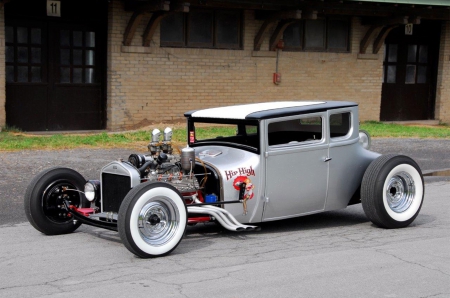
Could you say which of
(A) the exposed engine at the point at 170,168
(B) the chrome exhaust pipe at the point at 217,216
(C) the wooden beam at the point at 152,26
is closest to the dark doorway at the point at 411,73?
(C) the wooden beam at the point at 152,26

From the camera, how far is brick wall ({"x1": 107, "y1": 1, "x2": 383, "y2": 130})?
16922 mm

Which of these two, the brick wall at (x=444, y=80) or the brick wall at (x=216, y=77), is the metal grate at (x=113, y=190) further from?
the brick wall at (x=444, y=80)

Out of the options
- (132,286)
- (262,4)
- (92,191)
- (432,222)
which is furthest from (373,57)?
(132,286)

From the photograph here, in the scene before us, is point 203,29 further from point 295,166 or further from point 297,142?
point 295,166

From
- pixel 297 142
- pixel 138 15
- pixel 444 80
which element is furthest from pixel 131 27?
pixel 444 80

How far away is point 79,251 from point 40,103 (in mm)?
10209

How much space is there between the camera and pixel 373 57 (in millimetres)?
20719

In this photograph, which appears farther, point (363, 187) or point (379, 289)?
point (363, 187)

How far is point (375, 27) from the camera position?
20.1 meters

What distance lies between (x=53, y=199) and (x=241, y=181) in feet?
6.25

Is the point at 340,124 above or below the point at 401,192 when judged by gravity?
above

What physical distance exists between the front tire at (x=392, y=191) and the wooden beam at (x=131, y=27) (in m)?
9.62

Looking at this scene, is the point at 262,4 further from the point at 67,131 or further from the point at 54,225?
the point at 54,225

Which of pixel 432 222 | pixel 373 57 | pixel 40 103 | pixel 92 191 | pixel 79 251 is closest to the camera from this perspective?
pixel 79 251
